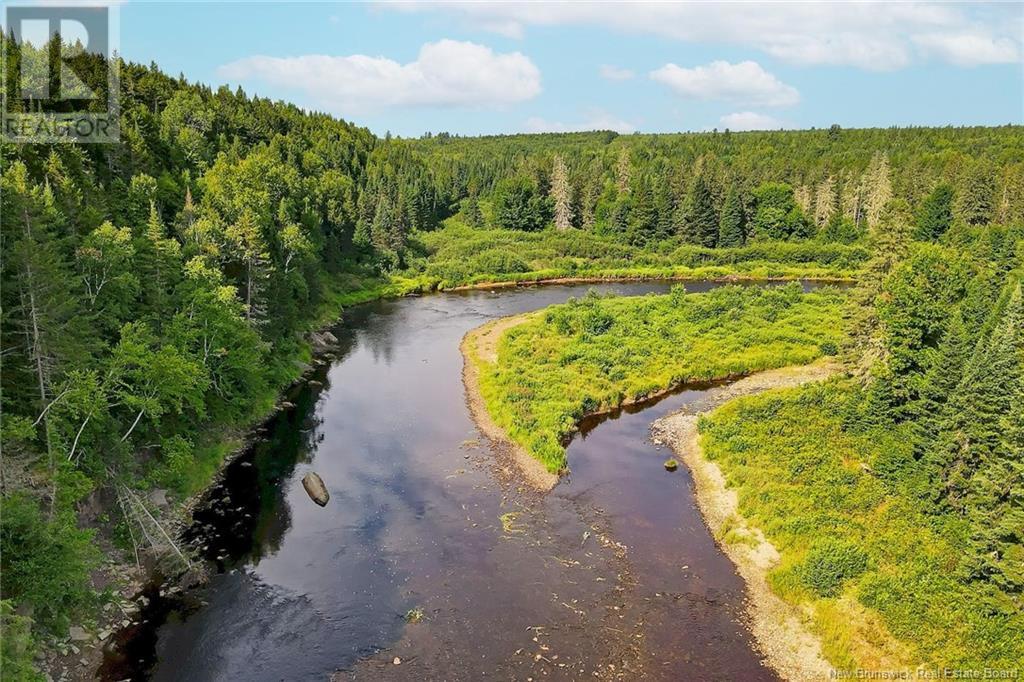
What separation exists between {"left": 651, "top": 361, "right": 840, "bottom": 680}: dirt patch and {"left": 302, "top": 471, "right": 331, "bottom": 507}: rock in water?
76.6 feet

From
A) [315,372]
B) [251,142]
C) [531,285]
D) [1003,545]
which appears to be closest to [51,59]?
[251,142]

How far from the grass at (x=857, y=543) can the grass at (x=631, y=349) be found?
450 inches

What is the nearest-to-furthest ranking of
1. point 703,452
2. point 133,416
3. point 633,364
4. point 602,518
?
point 133,416, point 602,518, point 703,452, point 633,364

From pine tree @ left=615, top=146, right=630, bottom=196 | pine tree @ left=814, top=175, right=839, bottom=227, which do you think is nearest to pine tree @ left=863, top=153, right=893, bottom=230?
pine tree @ left=814, top=175, right=839, bottom=227

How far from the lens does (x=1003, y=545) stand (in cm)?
3036

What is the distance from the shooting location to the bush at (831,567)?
33.4m

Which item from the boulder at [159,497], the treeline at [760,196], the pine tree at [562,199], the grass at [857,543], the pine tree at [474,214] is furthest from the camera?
the pine tree at [474,214]

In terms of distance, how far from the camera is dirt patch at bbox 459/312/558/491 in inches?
1860

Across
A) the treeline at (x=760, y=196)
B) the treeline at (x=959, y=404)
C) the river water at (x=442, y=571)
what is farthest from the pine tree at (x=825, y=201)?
the river water at (x=442, y=571)

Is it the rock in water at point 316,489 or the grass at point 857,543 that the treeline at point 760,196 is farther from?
the rock in water at point 316,489

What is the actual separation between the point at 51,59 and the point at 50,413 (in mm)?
91464

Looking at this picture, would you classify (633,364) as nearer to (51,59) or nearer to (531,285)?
(531,285)

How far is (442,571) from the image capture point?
1448 inches

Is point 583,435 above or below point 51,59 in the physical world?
below
